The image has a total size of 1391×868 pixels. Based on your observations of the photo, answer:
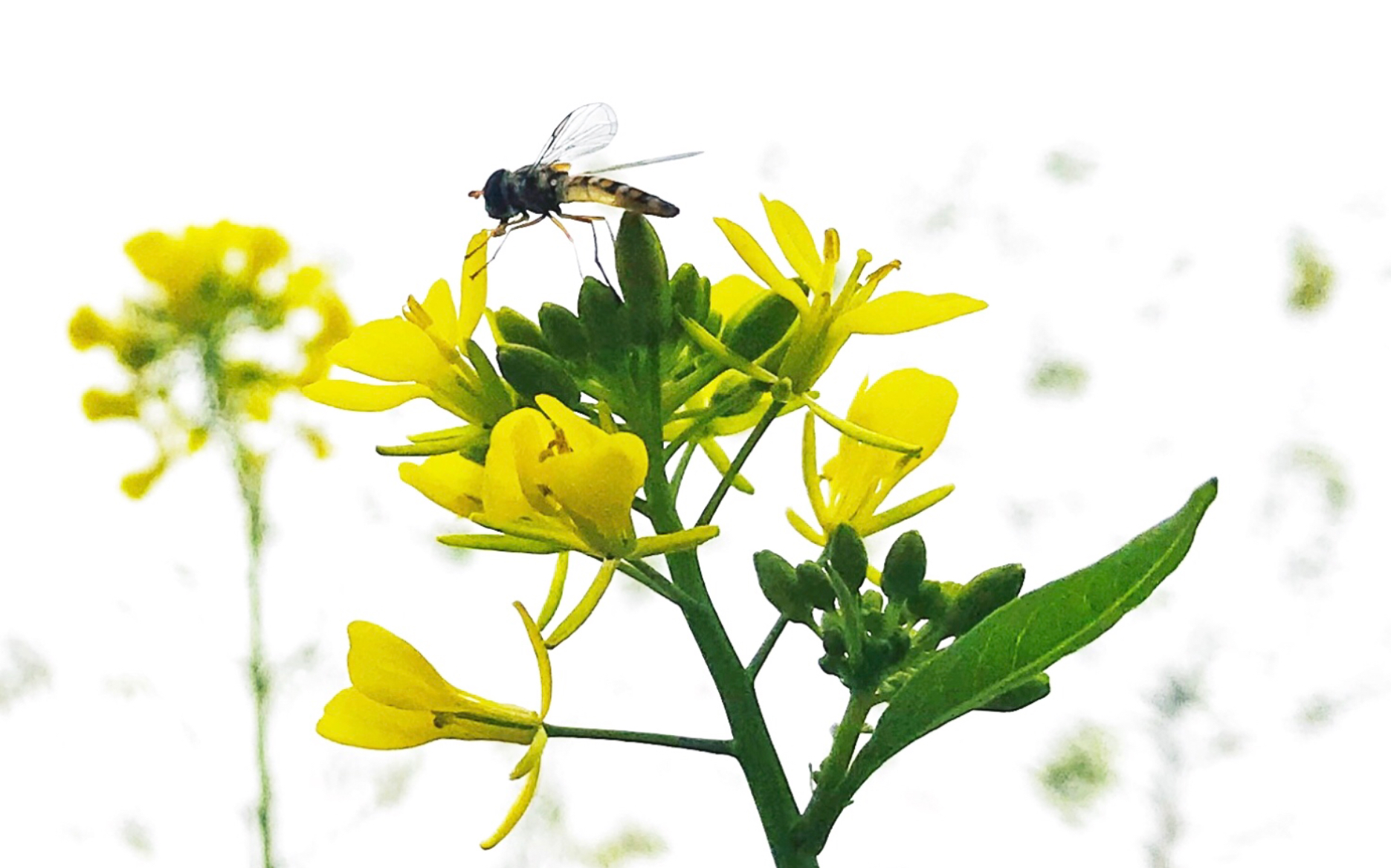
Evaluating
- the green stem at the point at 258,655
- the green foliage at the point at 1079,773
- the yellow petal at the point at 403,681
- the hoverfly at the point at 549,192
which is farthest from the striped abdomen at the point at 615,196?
the green foliage at the point at 1079,773

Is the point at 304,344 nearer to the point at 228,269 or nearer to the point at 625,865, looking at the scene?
the point at 228,269

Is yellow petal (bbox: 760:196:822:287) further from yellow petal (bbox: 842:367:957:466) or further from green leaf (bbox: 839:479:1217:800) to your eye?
green leaf (bbox: 839:479:1217:800)

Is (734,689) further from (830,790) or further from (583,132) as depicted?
(583,132)

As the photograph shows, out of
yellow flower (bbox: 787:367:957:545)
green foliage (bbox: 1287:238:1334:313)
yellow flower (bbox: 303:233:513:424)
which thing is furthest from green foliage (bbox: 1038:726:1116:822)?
yellow flower (bbox: 303:233:513:424)

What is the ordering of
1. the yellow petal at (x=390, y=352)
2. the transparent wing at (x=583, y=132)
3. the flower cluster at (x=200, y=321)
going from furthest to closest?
the flower cluster at (x=200, y=321) → the transparent wing at (x=583, y=132) → the yellow petal at (x=390, y=352)

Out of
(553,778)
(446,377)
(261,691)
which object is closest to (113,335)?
(261,691)

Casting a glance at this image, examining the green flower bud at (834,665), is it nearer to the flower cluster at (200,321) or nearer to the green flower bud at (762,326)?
the green flower bud at (762,326)

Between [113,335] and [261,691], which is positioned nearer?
[261,691]
